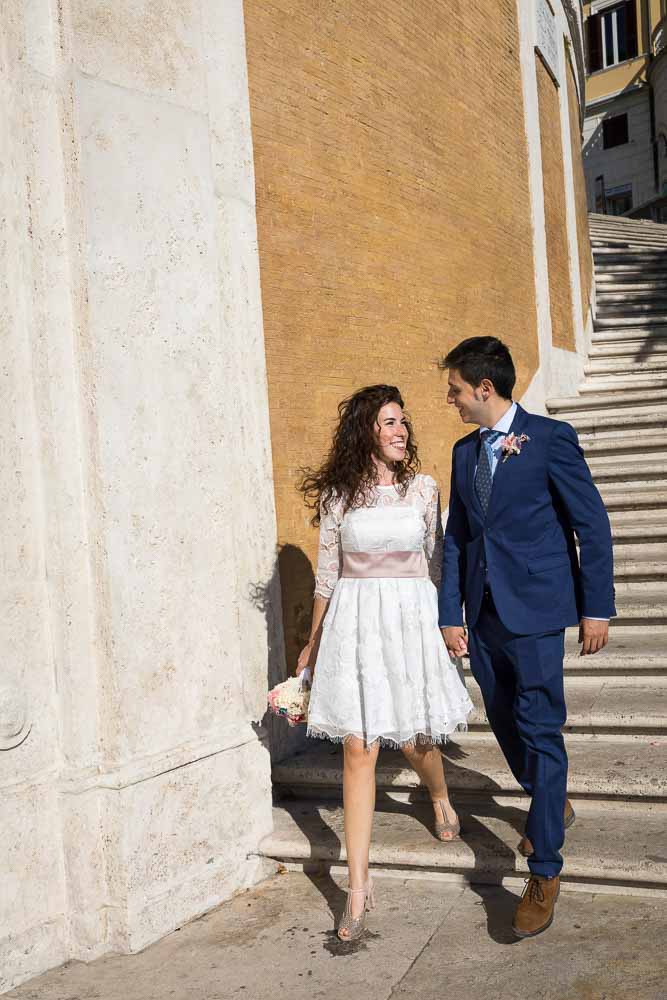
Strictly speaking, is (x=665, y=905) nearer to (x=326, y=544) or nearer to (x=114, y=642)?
(x=326, y=544)

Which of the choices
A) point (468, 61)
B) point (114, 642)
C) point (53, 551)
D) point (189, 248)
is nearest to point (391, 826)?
point (114, 642)

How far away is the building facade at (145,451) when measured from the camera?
148 inches

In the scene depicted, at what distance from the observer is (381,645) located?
382 cm

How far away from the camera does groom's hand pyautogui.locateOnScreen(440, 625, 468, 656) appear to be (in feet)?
12.7

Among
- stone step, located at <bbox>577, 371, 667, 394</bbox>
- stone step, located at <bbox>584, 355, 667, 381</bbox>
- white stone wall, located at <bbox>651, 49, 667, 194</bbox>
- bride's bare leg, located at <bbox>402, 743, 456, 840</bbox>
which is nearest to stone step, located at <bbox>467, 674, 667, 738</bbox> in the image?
bride's bare leg, located at <bbox>402, 743, 456, 840</bbox>

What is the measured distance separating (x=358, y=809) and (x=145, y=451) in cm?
158

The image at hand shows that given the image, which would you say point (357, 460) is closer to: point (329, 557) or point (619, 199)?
point (329, 557)

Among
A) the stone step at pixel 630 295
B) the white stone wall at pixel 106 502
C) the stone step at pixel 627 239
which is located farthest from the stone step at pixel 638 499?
the stone step at pixel 627 239

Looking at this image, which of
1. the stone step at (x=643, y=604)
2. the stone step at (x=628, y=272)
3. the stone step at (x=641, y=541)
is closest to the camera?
the stone step at (x=643, y=604)

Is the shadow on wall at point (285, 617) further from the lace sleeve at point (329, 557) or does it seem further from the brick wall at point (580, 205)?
the brick wall at point (580, 205)

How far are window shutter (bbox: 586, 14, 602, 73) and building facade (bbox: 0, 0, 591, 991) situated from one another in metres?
31.3

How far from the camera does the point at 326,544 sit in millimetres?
4012

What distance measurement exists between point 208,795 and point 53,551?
1.21 metres

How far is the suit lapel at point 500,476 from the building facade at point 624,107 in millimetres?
30104
